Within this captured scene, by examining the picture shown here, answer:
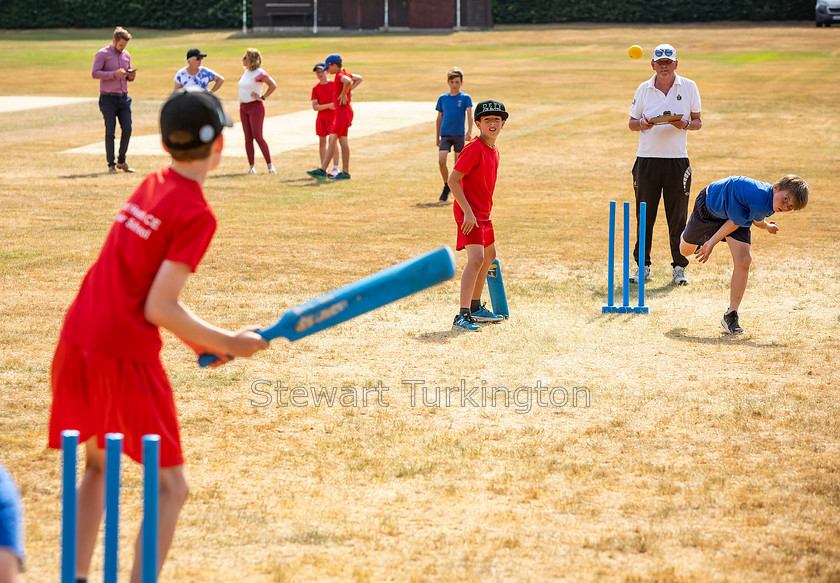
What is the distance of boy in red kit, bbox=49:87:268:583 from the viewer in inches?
134

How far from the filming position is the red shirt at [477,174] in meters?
8.48

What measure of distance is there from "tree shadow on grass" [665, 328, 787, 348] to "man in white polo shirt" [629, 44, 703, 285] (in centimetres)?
200

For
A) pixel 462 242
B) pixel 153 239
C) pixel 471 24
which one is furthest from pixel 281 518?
pixel 471 24

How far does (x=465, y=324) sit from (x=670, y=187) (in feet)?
10.6

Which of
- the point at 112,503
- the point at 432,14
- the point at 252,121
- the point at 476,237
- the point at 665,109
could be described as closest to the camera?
the point at 112,503

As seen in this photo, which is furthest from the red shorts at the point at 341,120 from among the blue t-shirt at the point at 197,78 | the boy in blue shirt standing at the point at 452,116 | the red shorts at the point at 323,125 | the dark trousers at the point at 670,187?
the dark trousers at the point at 670,187

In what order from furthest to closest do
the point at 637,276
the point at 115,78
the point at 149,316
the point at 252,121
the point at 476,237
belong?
the point at 252,121
the point at 115,78
the point at 637,276
the point at 476,237
the point at 149,316

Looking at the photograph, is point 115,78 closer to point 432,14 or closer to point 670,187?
point 670,187

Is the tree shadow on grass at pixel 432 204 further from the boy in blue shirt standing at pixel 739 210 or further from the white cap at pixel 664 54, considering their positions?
the boy in blue shirt standing at pixel 739 210

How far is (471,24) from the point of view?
2292 inches

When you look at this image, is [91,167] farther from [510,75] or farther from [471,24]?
[471,24]

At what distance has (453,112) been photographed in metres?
15.0

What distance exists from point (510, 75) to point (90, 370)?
Result: 3378cm

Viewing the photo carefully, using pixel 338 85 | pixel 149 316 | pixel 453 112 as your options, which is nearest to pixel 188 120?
pixel 149 316
